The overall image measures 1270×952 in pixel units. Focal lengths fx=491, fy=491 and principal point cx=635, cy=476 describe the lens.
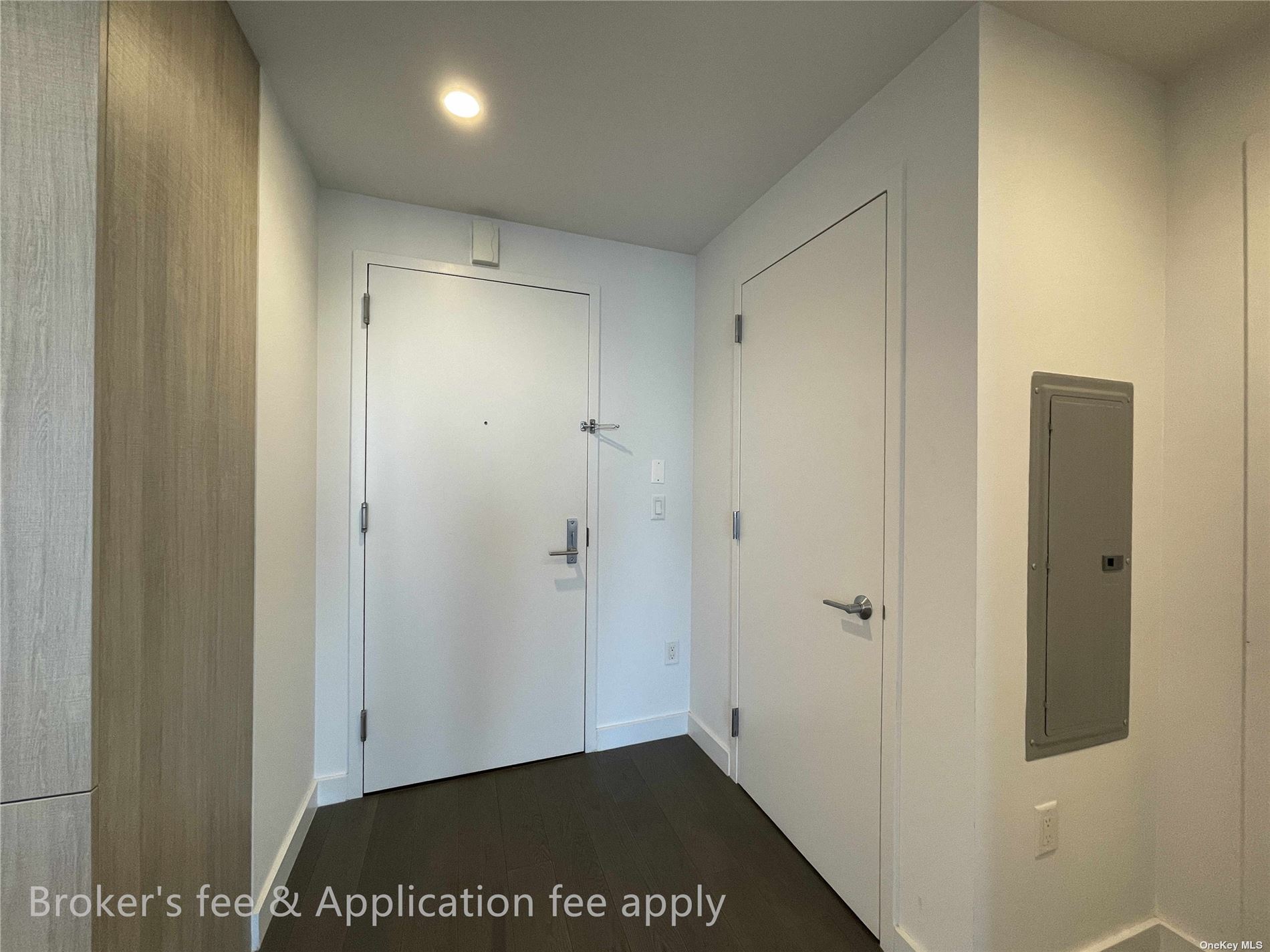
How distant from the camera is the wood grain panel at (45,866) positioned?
0.71m

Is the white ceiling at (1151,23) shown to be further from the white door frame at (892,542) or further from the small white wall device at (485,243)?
the small white wall device at (485,243)

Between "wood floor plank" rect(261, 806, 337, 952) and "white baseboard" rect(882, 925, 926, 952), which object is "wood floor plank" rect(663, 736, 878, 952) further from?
"wood floor plank" rect(261, 806, 337, 952)

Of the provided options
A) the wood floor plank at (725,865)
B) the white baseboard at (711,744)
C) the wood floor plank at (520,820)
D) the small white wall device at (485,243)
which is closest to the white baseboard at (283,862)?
the wood floor plank at (520,820)

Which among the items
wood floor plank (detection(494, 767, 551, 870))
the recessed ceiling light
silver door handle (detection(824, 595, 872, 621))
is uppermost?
the recessed ceiling light

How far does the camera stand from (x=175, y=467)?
3.25ft

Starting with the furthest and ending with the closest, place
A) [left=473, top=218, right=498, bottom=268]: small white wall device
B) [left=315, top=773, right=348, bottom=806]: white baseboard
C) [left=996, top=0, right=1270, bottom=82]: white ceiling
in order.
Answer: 1. [left=473, top=218, right=498, bottom=268]: small white wall device
2. [left=315, top=773, right=348, bottom=806]: white baseboard
3. [left=996, top=0, right=1270, bottom=82]: white ceiling

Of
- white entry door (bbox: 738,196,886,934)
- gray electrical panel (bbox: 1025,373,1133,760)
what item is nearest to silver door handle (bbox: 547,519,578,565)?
white entry door (bbox: 738,196,886,934)

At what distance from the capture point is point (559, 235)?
2.26 metres

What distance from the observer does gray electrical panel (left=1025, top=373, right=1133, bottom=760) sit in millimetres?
1201

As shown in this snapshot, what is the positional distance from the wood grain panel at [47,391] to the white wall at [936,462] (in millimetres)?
1663

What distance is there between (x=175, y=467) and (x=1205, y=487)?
2.44 m

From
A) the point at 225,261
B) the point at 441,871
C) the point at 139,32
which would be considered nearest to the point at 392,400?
the point at 225,261

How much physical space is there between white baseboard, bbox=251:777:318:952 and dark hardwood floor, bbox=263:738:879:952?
33mm

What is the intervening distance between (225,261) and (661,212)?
61.4 inches
